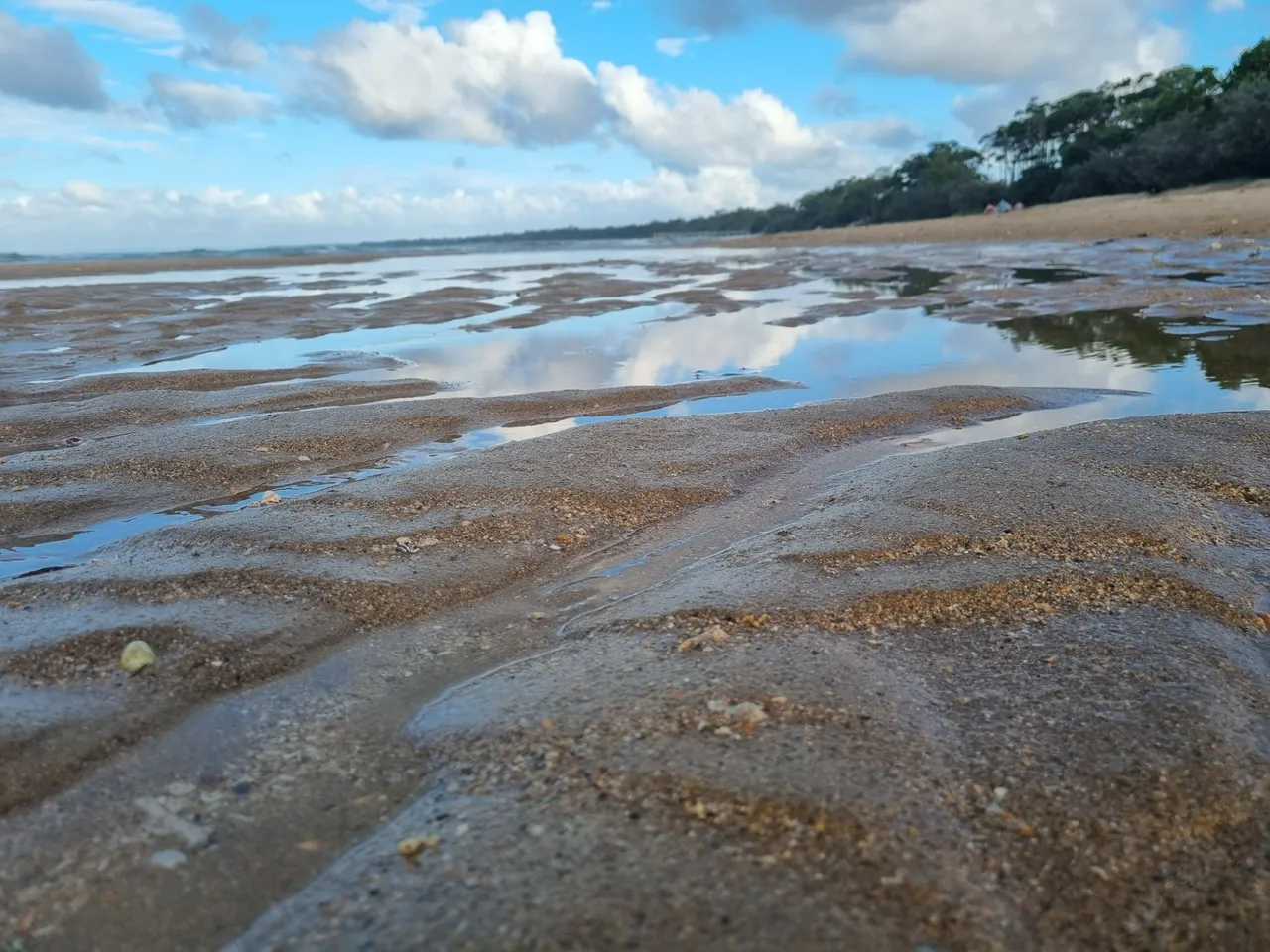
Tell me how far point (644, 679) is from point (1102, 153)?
2233 inches

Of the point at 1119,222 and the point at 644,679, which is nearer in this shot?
the point at 644,679

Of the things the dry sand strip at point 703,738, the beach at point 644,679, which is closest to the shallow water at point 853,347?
the beach at point 644,679

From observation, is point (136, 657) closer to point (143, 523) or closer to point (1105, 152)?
point (143, 523)

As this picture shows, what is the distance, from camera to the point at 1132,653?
9.90 ft

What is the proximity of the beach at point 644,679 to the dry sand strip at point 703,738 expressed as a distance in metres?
0.01

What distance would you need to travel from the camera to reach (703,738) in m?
2.48

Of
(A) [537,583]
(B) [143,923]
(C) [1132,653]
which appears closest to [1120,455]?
(C) [1132,653]

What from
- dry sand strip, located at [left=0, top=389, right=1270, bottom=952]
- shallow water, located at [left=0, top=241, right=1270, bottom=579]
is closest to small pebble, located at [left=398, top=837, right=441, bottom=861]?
dry sand strip, located at [left=0, top=389, right=1270, bottom=952]

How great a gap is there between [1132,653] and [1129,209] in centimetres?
4073

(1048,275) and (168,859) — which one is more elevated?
(1048,275)

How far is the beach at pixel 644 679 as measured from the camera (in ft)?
6.41

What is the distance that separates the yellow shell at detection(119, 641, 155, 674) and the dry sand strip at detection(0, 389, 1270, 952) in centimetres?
7

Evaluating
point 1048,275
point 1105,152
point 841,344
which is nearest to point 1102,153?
point 1105,152

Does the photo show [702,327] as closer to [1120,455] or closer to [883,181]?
[1120,455]
